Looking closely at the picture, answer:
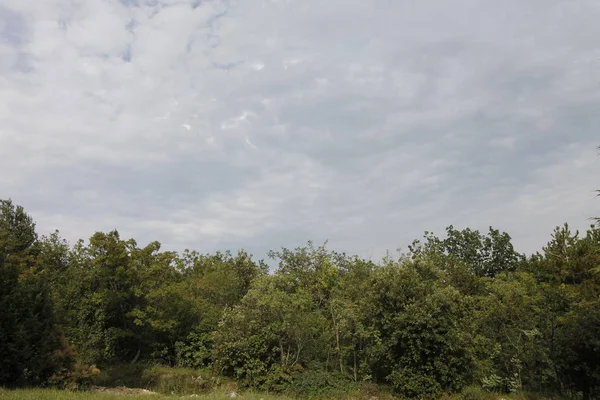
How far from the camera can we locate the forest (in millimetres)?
17266

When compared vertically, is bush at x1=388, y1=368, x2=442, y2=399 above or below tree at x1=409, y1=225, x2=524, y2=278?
below

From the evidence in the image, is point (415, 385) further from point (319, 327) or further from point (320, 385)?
point (319, 327)

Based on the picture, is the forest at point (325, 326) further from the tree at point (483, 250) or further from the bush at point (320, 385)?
the tree at point (483, 250)

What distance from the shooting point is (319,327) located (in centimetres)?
2166

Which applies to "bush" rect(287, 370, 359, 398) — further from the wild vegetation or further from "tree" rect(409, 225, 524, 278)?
"tree" rect(409, 225, 524, 278)

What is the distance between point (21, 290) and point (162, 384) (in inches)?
417

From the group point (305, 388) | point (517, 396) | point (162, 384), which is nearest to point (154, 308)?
point (162, 384)

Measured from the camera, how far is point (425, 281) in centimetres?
1894

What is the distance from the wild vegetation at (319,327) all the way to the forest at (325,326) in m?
Result: 0.07

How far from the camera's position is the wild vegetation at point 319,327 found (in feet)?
56.6

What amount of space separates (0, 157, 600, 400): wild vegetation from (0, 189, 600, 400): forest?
2.8 inches

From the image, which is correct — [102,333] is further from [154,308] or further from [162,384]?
[162,384]

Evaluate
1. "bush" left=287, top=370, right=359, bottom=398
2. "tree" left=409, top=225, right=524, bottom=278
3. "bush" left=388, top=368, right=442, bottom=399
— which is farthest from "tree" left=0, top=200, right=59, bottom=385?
"tree" left=409, top=225, right=524, bottom=278

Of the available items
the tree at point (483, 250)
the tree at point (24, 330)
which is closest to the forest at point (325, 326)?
the tree at point (24, 330)
